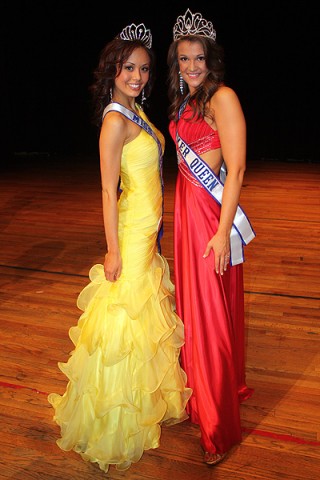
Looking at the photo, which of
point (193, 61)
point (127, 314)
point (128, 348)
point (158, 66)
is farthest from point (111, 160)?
point (158, 66)

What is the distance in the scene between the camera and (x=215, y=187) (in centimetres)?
152

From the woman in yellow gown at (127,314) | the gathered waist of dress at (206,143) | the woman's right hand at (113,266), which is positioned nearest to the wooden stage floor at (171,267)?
the woman in yellow gown at (127,314)

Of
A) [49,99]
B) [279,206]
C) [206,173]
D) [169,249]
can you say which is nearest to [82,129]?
[49,99]

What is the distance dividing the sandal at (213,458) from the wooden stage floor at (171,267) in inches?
0.7

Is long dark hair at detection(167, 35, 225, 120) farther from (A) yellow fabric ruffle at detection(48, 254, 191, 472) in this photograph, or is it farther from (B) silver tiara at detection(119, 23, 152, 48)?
(A) yellow fabric ruffle at detection(48, 254, 191, 472)

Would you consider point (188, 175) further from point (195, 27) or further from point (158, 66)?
point (158, 66)

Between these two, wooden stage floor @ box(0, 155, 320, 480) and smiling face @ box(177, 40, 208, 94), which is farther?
wooden stage floor @ box(0, 155, 320, 480)

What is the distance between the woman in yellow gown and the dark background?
17.7 ft

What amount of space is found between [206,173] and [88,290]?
58 centimetres

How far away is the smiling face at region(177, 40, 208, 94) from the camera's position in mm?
1462

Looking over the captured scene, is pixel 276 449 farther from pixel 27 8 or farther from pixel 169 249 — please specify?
pixel 27 8

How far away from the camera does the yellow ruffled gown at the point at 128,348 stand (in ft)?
5.14

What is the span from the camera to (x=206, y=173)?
1.50 metres

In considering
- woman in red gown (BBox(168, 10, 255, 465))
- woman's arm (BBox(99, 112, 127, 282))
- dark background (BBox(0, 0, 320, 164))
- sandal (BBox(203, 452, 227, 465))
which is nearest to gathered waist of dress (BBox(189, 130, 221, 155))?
woman in red gown (BBox(168, 10, 255, 465))
